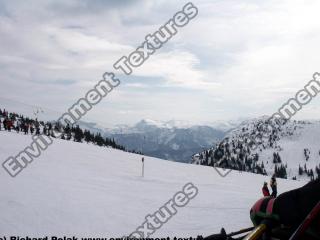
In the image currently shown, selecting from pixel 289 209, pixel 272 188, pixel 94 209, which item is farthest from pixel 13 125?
pixel 289 209

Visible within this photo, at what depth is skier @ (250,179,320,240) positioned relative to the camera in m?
2.93

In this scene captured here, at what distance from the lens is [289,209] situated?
117 inches

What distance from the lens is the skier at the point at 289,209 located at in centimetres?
293

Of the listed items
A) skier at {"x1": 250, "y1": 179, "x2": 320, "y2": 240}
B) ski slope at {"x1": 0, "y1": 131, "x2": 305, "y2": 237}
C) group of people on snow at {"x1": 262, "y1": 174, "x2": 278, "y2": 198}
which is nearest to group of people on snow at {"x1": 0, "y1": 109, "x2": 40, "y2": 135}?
ski slope at {"x1": 0, "y1": 131, "x2": 305, "y2": 237}

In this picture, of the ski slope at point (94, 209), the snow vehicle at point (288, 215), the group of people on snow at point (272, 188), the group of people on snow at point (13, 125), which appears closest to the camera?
the snow vehicle at point (288, 215)

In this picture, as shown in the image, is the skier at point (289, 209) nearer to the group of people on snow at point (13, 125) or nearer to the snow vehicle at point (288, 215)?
the snow vehicle at point (288, 215)

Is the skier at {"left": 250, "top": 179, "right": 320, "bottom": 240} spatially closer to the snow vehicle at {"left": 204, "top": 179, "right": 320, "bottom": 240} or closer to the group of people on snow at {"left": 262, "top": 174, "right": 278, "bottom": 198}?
the snow vehicle at {"left": 204, "top": 179, "right": 320, "bottom": 240}

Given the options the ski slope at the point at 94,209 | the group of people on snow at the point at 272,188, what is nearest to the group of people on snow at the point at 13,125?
the ski slope at the point at 94,209

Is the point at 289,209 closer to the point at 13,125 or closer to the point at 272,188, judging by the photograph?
the point at 272,188

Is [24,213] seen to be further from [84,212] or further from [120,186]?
[120,186]

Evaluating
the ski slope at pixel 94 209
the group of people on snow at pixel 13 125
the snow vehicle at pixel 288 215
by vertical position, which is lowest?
the ski slope at pixel 94 209

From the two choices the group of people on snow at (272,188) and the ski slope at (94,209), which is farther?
the group of people on snow at (272,188)

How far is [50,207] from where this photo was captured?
12695 millimetres

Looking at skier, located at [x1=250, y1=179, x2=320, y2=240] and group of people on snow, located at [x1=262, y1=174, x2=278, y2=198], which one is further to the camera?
group of people on snow, located at [x1=262, y1=174, x2=278, y2=198]
